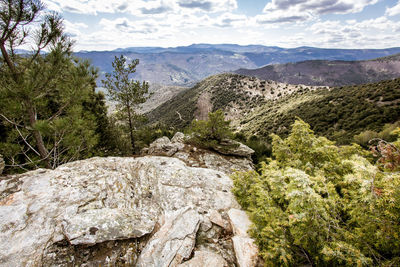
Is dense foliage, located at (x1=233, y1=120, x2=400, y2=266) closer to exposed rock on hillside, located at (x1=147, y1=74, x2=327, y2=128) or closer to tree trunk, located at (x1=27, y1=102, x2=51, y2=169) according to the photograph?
tree trunk, located at (x1=27, y1=102, x2=51, y2=169)

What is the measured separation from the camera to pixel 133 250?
194 inches

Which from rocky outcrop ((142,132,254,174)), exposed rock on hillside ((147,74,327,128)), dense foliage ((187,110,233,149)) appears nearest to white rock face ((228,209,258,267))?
rocky outcrop ((142,132,254,174))

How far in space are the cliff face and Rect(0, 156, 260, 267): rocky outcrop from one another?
0.02 metres

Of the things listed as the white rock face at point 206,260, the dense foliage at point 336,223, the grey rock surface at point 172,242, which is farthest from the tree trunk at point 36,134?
the dense foliage at point 336,223

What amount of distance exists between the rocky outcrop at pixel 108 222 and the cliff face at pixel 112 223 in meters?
0.02

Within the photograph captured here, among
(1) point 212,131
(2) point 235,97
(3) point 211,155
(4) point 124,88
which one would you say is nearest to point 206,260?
(3) point 211,155

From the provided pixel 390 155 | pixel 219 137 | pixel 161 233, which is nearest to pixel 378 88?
Result: pixel 219 137

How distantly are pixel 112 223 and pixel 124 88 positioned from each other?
47.7 feet

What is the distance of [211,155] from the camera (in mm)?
15719

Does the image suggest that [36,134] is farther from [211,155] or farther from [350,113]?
[350,113]

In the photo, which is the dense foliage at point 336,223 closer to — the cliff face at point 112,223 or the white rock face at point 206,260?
the cliff face at point 112,223

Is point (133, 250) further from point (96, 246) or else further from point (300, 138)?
point (300, 138)

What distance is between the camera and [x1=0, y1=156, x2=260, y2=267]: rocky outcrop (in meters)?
4.50

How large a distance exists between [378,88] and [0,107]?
72978 mm
